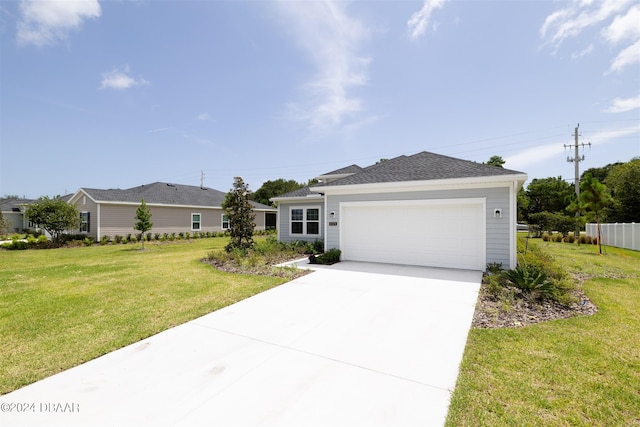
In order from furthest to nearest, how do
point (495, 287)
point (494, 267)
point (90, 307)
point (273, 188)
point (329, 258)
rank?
point (273, 188)
point (329, 258)
point (494, 267)
point (495, 287)
point (90, 307)

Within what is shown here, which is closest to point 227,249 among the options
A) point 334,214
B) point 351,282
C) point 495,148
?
point 334,214

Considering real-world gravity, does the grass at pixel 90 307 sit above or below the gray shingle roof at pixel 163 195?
below

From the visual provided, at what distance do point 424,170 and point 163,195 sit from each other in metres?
21.3

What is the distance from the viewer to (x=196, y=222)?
2369cm

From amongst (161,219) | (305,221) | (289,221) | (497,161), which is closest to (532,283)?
(305,221)

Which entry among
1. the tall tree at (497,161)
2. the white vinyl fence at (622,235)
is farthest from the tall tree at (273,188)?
the white vinyl fence at (622,235)

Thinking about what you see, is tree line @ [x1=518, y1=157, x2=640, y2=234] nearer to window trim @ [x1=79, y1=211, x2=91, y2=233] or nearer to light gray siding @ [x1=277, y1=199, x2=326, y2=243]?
light gray siding @ [x1=277, y1=199, x2=326, y2=243]

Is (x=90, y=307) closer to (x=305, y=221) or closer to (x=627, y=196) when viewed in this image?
(x=305, y=221)

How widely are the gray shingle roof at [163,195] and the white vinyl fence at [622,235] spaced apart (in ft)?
83.5

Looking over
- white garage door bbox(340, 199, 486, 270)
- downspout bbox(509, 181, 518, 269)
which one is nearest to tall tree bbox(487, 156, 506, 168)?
downspout bbox(509, 181, 518, 269)

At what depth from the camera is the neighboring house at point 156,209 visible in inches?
736

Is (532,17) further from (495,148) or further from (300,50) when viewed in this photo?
(495,148)

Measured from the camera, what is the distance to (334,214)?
10.7 meters

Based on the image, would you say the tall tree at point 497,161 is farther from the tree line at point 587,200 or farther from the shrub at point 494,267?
the shrub at point 494,267
